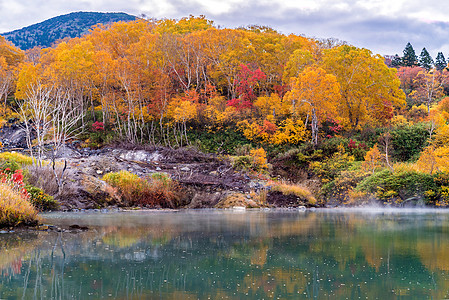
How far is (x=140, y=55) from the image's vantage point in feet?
126

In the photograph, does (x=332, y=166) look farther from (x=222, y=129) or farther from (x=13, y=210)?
(x=13, y=210)

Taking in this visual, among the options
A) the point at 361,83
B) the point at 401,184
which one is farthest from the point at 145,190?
the point at 361,83

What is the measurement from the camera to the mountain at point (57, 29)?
16000 centimetres

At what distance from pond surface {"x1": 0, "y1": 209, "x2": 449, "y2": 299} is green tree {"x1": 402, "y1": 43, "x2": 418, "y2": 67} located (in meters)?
60.0

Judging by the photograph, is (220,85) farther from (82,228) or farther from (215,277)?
(215,277)

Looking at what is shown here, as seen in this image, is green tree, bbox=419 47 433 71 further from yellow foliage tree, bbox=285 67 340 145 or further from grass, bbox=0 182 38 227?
grass, bbox=0 182 38 227

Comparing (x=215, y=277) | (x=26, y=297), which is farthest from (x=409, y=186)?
(x=26, y=297)

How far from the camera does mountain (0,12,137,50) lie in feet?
525

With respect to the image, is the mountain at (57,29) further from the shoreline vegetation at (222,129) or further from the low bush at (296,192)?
the low bush at (296,192)

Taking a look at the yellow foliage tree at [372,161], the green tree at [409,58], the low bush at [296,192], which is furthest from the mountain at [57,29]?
the low bush at [296,192]

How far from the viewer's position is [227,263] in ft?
27.7

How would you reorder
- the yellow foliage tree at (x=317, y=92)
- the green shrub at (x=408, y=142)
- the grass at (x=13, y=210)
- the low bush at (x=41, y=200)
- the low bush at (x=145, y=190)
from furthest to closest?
the yellow foliage tree at (x=317, y=92) < the green shrub at (x=408, y=142) < the low bush at (x=145, y=190) < the low bush at (x=41, y=200) < the grass at (x=13, y=210)

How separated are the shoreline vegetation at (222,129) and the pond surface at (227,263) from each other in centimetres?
819

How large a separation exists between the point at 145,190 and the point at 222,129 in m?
16.2
